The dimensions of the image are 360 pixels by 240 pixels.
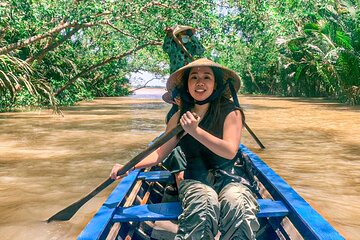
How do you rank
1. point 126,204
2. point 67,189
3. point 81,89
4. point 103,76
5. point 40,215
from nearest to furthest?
point 126,204
point 40,215
point 67,189
point 81,89
point 103,76

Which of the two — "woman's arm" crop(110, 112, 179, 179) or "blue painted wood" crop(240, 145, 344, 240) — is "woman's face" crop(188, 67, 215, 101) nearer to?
"woman's arm" crop(110, 112, 179, 179)

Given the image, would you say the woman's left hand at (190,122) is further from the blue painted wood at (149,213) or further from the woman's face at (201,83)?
the blue painted wood at (149,213)

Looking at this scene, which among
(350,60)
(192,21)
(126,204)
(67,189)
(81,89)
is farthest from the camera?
(81,89)

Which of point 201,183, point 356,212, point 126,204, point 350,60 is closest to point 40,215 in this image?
point 126,204

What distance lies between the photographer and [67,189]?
5113 mm

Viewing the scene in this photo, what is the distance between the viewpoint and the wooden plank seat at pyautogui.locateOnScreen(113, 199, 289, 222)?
2.61m

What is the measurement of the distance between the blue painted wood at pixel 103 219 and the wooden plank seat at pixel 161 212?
59mm

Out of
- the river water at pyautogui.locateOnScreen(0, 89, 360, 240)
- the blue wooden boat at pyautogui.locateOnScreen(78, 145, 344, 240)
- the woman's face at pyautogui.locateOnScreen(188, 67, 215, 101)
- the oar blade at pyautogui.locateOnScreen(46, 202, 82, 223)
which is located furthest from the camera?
the river water at pyautogui.locateOnScreen(0, 89, 360, 240)

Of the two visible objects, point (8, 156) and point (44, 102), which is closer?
point (8, 156)

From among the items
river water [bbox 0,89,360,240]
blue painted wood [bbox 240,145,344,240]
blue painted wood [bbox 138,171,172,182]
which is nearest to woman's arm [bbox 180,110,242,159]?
blue painted wood [bbox 240,145,344,240]

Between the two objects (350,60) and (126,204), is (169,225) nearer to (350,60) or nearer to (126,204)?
(126,204)

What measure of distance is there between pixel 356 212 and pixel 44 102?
42.4 ft

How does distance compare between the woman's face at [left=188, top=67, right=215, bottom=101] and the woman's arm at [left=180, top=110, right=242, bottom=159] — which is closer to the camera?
the woman's arm at [left=180, top=110, right=242, bottom=159]

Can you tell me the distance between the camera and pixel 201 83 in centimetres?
282
